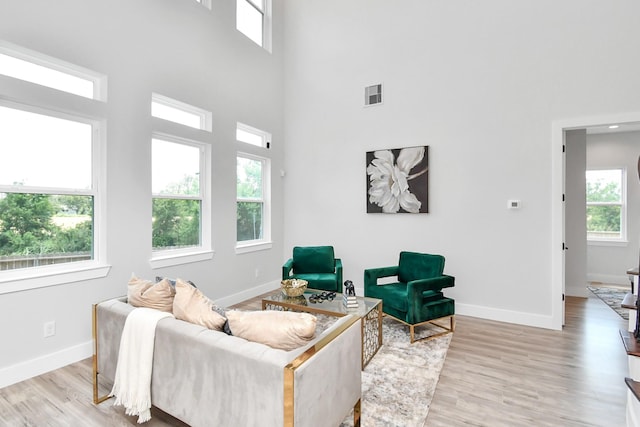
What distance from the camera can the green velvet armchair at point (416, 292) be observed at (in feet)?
10.2

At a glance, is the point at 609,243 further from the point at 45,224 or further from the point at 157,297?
the point at 45,224

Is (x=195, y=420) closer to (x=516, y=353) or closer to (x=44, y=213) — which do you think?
(x=44, y=213)

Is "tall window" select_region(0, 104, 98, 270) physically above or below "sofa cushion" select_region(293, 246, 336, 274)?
above

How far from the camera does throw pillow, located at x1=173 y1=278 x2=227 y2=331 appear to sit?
1.73m

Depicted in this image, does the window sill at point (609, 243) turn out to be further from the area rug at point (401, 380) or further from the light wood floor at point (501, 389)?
the area rug at point (401, 380)

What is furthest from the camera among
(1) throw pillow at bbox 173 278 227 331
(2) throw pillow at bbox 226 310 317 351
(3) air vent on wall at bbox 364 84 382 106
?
(3) air vent on wall at bbox 364 84 382 106

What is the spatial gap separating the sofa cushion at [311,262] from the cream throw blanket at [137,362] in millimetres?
2598

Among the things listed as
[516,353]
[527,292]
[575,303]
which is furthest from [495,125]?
[575,303]

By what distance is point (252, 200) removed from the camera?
4910mm

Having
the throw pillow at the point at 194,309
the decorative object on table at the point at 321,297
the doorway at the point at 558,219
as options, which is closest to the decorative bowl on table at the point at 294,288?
the decorative object on table at the point at 321,297

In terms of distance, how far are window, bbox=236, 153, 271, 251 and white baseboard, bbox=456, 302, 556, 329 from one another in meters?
3.11

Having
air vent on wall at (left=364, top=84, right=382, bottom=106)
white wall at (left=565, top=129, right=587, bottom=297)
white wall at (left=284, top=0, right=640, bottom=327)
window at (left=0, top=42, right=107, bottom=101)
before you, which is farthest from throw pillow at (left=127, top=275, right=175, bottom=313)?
white wall at (left=565, top=129, right=587, bottom=297)

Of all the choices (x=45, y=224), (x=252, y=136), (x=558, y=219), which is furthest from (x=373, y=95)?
(x=45, y=224)

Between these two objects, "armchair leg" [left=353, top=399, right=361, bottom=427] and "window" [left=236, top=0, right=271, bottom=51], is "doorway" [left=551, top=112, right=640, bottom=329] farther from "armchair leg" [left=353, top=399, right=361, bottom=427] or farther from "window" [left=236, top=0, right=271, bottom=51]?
"window" [left=236, top=0, right=271, bottom=51]
